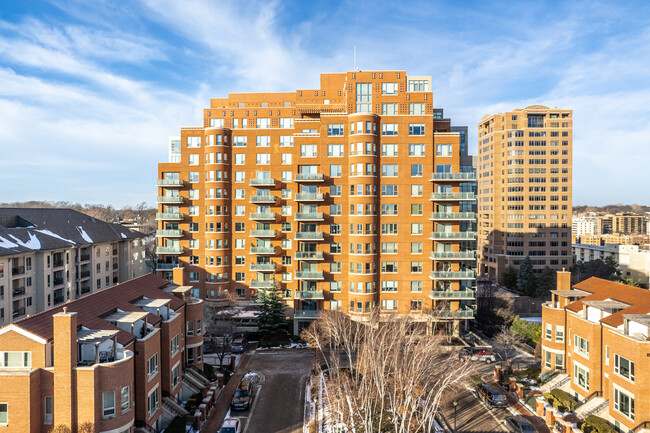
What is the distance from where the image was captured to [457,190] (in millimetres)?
49344

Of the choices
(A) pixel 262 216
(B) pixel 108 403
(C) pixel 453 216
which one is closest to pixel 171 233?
(A) pixel 262 216

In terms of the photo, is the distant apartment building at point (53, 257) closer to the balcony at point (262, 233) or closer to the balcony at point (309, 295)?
the balcony at point (262, 233)

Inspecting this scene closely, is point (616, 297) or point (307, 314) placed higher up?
point (616, 297)

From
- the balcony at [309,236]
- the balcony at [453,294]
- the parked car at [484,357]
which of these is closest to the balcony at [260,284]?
the balcony at [309,236]

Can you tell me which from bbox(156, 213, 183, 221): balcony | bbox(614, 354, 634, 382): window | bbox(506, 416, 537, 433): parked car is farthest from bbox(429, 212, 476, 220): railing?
bbox(156, 213, 183, 221): balcony

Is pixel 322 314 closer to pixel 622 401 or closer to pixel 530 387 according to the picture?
pixel 530 387

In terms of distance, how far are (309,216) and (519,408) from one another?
97.2ft

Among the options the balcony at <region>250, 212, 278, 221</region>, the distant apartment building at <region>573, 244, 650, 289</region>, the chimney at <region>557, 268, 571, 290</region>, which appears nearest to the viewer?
the chimney at <region>557, 268, 571, 290</region>

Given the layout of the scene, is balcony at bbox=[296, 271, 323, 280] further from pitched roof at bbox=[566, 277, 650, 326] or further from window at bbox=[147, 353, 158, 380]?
pitched roof at bbox=[566, 277, 650, 326]

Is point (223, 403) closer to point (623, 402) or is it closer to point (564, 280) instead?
point (623, 402)

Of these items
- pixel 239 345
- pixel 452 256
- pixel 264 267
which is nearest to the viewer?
pixel 239 345

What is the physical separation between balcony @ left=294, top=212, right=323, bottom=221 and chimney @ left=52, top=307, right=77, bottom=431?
3146 centimetres

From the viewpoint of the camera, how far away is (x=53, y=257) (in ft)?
174

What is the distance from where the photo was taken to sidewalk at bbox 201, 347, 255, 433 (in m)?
28.7
